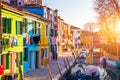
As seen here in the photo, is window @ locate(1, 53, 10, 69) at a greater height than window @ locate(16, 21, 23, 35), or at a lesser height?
lesser

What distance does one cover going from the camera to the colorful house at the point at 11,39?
79.9 feet

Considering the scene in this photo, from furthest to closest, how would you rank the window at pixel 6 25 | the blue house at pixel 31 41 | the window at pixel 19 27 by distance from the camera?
the blue house at pixel 31 41
the window at pixel 19 27
the window at pixel 6 25

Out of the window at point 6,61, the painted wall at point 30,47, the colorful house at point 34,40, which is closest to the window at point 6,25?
the window at point 6,61

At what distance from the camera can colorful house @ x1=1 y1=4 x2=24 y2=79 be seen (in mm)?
24344

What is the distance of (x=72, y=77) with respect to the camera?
32.2m

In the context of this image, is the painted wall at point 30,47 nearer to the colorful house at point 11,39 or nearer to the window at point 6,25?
the colorful house at point 11,39

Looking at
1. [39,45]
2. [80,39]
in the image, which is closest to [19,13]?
[39,45]

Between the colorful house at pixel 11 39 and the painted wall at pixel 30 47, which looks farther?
the painted wall at pixel 30 47

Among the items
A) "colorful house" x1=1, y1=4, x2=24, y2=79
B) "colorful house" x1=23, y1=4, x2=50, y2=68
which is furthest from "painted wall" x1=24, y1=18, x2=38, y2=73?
"colorful house" x1=1, y1=4, x2=24, y2=79

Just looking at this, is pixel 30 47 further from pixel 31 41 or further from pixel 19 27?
pixel 19 27

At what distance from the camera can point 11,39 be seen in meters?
25.8

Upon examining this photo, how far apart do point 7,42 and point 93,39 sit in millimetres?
135941

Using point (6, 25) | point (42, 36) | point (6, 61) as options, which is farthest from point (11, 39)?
point (42, 36)

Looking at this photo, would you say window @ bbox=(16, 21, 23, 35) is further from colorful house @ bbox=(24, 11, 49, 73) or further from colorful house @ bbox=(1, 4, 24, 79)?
colorful house @ bbox=(24, 11, 49, 73)
